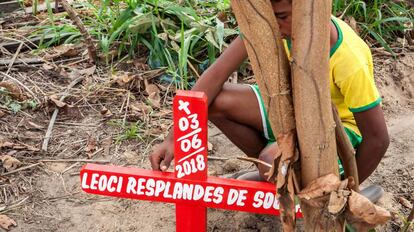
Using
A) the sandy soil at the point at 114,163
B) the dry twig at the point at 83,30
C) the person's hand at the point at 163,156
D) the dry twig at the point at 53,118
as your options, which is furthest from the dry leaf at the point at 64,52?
the person's hand at the point at 163,156

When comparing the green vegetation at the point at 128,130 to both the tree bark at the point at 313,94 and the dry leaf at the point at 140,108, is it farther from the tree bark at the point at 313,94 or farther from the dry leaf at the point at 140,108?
the tree bark at the point at 313,94

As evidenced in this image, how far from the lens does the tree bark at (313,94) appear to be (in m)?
1.14

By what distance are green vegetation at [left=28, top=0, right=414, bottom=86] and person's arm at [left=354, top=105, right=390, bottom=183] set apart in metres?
1.20

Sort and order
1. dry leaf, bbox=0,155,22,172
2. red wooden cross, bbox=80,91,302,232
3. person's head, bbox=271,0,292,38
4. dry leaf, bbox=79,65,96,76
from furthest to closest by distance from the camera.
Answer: dry leaf, bbox=79,65,96,76
dry leaf, bbox=0,155,22,172
red wooden cross, bbox=80,91,302,232
person's head, bbox=271,0,292,38

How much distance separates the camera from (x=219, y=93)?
228 cm

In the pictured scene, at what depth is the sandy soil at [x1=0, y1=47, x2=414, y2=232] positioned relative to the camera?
2.36m

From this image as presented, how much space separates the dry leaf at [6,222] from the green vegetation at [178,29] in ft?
3.55

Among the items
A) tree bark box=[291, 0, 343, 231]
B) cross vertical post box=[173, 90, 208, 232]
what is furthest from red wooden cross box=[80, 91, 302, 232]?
tree bark box=[291, 0, 343, 231]

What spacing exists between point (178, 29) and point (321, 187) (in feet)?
7.41

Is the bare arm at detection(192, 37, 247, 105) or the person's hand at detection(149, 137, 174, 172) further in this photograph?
the bare arm at detection(192, 37, 247, 105)

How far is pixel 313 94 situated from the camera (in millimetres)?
1195

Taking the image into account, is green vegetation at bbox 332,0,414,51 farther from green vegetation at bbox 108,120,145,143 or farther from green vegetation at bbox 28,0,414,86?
green vegetation at bbox 108,120,145,143

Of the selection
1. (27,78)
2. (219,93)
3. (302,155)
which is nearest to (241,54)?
(219,93)

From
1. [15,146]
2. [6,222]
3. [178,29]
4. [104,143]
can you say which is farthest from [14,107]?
[178,29]
